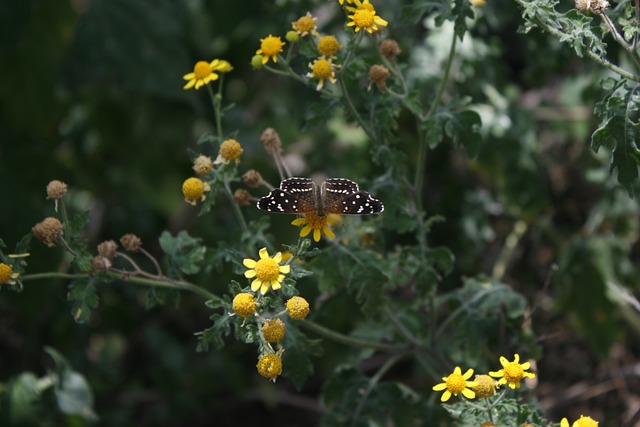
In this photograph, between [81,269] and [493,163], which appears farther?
[493,163]

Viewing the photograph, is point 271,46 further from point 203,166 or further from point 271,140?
point 203,166

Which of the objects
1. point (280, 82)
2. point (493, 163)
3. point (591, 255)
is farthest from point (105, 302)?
point (591, 255)

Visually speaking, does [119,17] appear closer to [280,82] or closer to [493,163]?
[280,82]

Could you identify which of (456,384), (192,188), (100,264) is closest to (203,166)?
(192,188)

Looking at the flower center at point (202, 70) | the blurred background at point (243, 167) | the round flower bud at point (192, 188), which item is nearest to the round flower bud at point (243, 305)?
the round flower bud at point (192, 188)

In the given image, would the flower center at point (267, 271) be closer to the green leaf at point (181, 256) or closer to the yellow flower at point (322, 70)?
the green leaf at point (181, 256)

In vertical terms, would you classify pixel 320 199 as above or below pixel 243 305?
above

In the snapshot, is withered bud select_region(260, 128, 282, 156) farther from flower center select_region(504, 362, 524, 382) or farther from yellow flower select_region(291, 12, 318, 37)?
flower center select_region(504, 362, 524, 382)
